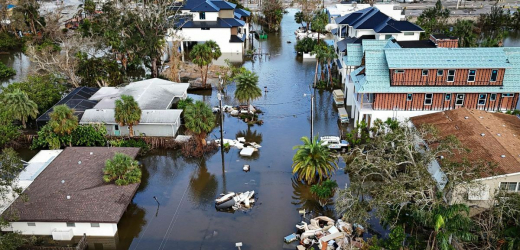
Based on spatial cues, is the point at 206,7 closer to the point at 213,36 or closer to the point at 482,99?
the point at 213,36

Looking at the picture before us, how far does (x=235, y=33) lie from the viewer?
262 ft

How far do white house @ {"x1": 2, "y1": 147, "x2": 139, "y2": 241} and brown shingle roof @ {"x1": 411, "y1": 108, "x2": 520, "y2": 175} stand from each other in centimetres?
2537

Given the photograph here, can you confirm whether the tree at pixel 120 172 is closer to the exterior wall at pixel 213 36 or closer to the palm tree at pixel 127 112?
the palm tree at pixel 127 112

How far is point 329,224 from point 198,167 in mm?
14128

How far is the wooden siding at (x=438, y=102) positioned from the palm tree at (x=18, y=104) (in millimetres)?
33769

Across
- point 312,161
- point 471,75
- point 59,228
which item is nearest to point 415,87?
point 471,75

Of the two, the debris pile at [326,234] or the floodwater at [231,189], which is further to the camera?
the floodwater at [231,189]

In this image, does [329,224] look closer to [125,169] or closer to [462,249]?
[462,249]

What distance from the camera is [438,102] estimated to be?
45.2 metres

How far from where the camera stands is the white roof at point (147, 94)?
49438 millimetres

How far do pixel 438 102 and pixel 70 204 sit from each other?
3364 centimetres

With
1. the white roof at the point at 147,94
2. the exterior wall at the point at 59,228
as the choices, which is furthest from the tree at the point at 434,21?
the exterior wall at the point at 59,228

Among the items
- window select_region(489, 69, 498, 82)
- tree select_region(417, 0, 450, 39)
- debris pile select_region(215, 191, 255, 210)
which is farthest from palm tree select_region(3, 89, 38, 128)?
tree select_region(417, 0, 450, 39)

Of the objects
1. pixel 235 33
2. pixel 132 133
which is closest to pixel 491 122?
pixel 132 133
